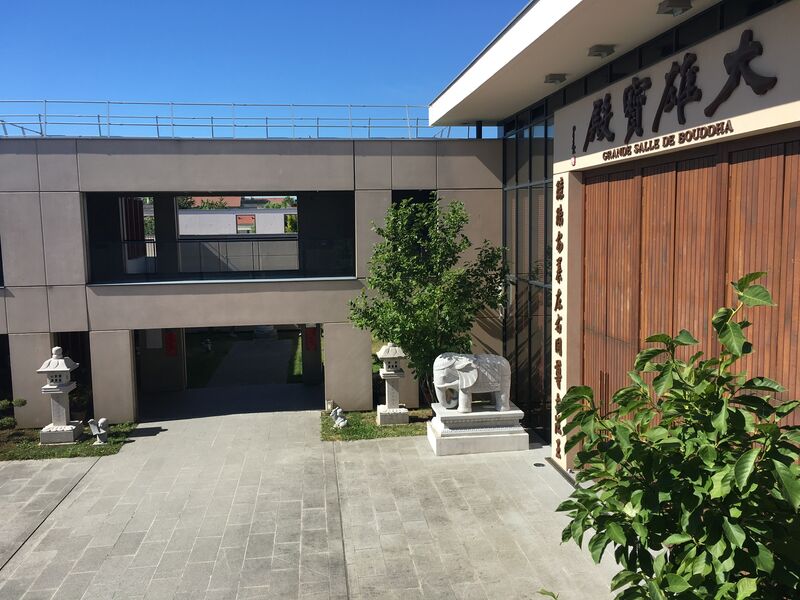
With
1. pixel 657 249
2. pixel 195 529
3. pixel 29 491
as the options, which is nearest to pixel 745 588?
pixel 657 249

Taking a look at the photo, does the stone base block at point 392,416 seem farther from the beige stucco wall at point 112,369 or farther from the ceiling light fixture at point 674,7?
the ceiling light fixture at point 674,7

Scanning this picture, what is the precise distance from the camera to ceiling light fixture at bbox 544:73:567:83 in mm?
11724

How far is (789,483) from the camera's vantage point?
341 cm

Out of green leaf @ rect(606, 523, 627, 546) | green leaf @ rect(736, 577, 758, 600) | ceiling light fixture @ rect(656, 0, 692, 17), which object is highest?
ceiling light fixture @ rect(656, 0, 692, 17)

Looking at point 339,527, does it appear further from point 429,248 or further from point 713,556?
point 713,556

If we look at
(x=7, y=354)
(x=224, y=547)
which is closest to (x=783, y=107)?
(x=224, y=547)

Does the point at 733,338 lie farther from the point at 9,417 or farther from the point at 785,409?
the point at 9,417

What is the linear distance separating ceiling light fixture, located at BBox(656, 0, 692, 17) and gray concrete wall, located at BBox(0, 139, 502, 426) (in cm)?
891

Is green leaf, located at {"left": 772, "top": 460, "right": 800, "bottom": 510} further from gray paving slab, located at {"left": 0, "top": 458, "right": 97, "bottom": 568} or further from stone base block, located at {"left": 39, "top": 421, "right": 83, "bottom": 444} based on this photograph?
stone base block, located at {"left": 39, "top": 421, "right": 83, "bottom": 444}

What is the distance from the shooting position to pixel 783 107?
661 cm

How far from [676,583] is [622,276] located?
739 cm

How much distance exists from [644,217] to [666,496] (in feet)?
22.3

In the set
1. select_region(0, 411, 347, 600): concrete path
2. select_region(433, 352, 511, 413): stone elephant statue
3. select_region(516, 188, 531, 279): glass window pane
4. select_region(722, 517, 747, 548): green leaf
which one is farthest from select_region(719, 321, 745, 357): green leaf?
select_region(516, 188, 531, 279): glass window pane

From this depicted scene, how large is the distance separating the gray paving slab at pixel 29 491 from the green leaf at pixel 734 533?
1015cm
